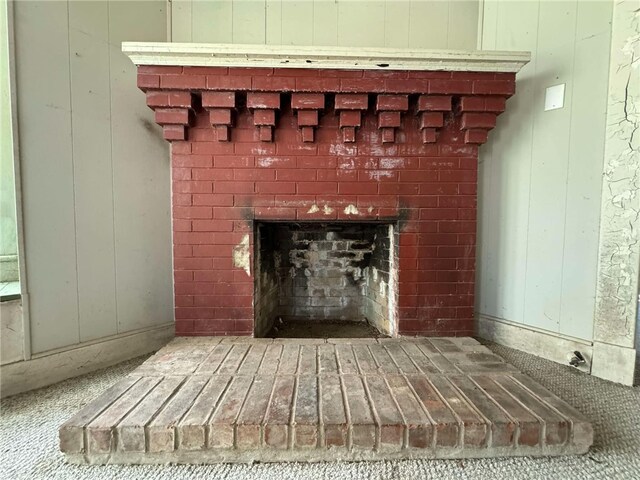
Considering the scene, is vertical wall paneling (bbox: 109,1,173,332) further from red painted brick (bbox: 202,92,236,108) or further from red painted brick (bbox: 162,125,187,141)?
red painted brick (bbox: 202,92,236,108)

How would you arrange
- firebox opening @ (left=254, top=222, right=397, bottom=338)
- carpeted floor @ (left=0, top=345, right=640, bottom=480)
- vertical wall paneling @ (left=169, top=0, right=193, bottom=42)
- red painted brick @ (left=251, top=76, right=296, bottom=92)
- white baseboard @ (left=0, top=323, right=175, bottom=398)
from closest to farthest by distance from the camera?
carpeted floor @ (left=0, top=345, right=640, bottom=480) → white baseboard @ (left=0, top=323, right=175, bottom=398) → red painted brick @ (left=251, top=76, right=296, bottom=92) → vertical wall paneling @ (left=169, top=0, right=193, bottom=42) → firebox opening @ (left=254, top=222, right=397, bottom=338)

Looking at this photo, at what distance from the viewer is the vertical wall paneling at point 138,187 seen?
2.06 m

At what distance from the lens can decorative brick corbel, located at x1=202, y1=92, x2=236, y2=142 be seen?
6.30 feet

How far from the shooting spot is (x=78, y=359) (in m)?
1.89

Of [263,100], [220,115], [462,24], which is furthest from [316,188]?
[462,24]

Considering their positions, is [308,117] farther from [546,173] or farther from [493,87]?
[546,173]

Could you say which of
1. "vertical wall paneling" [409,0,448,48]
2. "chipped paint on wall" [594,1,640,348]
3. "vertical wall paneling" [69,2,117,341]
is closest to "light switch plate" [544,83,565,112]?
"chipped paint on wall" [594,1,640,348]

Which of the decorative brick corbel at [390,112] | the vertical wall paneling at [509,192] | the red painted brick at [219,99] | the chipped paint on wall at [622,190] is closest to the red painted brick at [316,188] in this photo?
the decorative brick corbel at [390,112]

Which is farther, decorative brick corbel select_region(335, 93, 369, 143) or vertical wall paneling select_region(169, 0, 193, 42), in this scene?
vertical wall paneling select_region(169, 0, 193, 42)

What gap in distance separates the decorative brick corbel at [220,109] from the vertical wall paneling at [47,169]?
0.83 meters

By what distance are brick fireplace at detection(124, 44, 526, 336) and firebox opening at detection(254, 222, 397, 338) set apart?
1.24ft

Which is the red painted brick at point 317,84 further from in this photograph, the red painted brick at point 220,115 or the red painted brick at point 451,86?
the red painted brick at point 451,86

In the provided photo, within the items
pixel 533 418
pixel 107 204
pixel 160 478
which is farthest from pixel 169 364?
pixel 533 418

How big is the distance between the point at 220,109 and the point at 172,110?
1.01 feet
